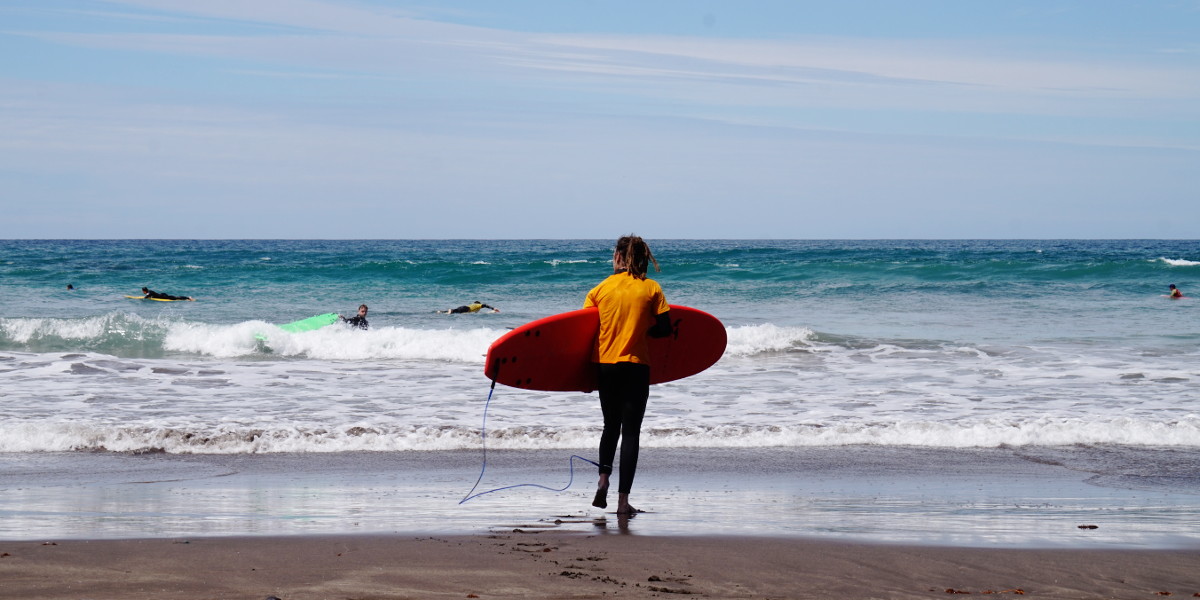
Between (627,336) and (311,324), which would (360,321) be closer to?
(311,324)

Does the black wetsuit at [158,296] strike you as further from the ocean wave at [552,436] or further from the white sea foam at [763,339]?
the ocean wave at [552,436]

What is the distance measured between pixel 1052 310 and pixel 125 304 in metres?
21.4

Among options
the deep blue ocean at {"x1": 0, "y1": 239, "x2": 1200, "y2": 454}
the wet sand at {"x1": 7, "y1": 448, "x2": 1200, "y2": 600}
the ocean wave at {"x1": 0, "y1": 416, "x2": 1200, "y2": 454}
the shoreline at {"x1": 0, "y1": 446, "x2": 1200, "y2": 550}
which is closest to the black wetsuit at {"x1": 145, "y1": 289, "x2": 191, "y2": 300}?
the deep blue ocean at {"x1": 0, "y1": 239, "x2": 1200, "y2": 454}

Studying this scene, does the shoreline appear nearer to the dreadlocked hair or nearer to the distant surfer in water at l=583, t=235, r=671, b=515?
the distant surfer in water at l=583, t=235, r=671, b=515

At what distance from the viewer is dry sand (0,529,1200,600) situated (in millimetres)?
3596

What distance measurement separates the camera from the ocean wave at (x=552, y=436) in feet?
23.4

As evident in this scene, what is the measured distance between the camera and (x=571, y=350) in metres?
5.43

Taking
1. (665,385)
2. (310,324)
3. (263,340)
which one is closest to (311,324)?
(310,324)

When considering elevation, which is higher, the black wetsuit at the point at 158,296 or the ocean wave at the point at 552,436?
the black wetsuit at the point at 158,296

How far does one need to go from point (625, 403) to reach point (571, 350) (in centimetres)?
66

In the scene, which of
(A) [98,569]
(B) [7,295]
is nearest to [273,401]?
(A) [98,569]

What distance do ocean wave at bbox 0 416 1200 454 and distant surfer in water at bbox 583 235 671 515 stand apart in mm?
2324

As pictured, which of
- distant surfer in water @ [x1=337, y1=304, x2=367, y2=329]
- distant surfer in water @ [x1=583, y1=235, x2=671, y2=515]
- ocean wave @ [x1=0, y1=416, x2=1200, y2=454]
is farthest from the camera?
distant surfer in water @ [x1=337, y1=304, x2=367, y2=329]

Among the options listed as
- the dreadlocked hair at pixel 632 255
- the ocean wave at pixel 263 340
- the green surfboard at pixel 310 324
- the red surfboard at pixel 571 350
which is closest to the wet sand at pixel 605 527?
the red surfboard at pixel 571 350
